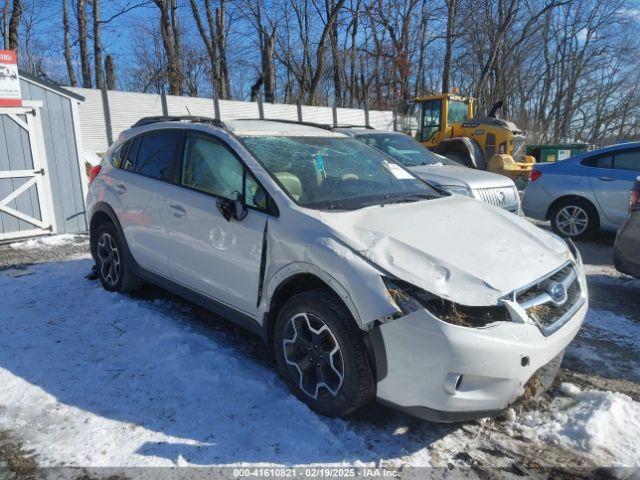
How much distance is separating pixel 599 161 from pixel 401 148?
3037 millimetres

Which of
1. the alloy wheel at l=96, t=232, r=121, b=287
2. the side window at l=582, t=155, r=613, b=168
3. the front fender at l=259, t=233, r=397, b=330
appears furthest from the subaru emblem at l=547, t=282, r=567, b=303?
the side window at l=582, t=155, r=613, b=168

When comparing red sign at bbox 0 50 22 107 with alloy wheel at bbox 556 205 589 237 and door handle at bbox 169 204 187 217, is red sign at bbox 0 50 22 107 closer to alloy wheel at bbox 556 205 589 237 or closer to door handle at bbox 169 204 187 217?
door handle at bbox 169 204 187 217

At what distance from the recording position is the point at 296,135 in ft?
13.3

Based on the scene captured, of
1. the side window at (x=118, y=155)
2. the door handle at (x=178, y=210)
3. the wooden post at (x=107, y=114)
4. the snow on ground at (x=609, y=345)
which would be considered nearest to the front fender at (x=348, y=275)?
the door handle at (x=178, y=210)

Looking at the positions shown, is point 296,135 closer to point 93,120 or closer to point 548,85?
point 93,120

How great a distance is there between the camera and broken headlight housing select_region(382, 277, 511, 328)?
2438 millimetres

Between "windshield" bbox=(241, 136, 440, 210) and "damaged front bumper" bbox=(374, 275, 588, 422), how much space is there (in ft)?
3.51

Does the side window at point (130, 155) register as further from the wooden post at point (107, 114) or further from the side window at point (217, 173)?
the wooden post at point (107, 114)

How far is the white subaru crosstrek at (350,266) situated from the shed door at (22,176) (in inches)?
162

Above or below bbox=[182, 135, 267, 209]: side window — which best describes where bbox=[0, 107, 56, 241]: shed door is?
below

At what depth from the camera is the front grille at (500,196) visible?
22.6 feet

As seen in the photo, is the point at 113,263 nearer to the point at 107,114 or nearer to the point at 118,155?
the point at 118,155

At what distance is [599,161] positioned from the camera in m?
7.58

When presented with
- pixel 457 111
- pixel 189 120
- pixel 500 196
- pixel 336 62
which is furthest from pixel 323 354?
pixel 336 62
